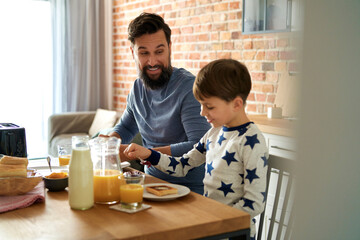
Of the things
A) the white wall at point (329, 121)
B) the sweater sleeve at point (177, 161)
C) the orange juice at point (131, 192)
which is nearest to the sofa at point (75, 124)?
the sweater sleeve at point (177, 161)

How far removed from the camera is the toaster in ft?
5.27

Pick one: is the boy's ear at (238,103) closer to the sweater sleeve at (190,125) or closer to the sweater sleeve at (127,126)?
the sweater sleeve at (190,125)

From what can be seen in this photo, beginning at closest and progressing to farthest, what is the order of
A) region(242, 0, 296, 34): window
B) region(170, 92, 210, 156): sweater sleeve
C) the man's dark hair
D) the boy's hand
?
the boy's hand
region(170, 92, 210, 156): sweater sleeve
the man's dark hair
region(242, 0, 296, 34): window

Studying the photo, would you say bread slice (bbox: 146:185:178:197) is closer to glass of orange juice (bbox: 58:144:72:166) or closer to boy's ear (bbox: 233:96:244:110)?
boy's ear (bbox: 233:96:244:110)

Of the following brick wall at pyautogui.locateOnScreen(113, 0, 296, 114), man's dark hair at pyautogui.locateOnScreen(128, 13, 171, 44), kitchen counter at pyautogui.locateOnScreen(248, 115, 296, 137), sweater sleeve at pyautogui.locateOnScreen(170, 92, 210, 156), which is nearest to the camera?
sweater sleeve at pyautogui.locateOnScreen(170, 92, 210, 156)

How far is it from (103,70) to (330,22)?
564cm

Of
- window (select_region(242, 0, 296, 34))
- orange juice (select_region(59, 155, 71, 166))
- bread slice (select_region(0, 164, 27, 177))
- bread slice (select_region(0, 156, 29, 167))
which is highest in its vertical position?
window (select_region(242, 0, 296, 34))

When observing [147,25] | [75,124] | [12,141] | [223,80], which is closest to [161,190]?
[223,80]

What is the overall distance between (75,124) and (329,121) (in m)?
4.99

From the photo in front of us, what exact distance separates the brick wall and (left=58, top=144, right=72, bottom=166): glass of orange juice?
1449 mm

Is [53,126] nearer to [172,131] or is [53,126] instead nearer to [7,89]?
[7,89]

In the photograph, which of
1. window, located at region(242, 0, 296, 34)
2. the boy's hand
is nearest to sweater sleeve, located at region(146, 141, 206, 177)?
the boy's hand

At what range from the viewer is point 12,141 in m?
1.62

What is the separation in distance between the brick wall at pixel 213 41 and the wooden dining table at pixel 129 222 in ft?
5.29
